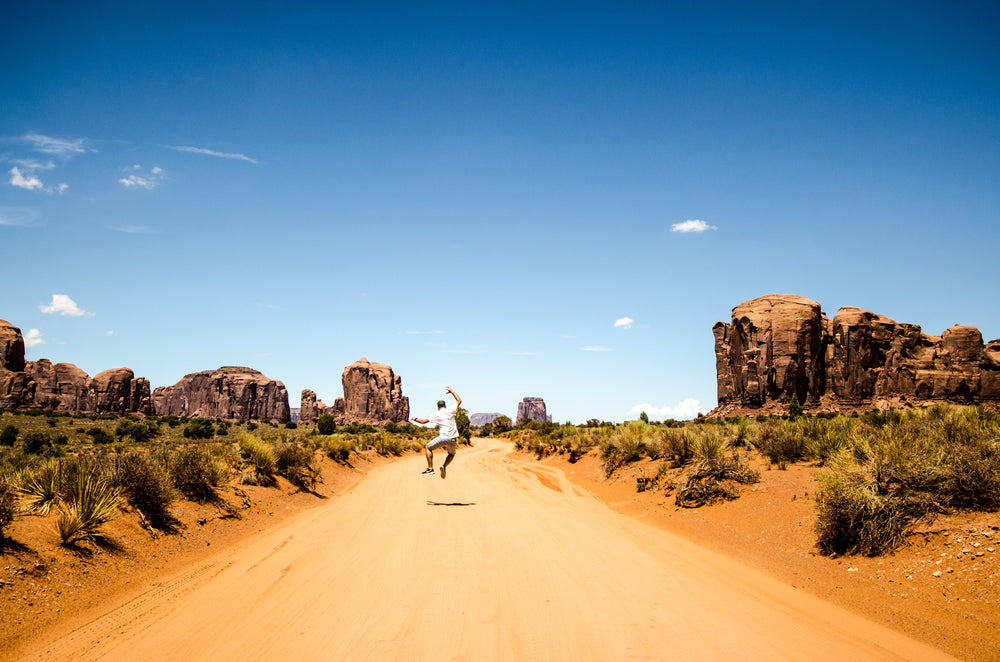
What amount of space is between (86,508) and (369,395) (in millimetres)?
135948

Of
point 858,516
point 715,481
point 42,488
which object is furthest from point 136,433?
point 858,516

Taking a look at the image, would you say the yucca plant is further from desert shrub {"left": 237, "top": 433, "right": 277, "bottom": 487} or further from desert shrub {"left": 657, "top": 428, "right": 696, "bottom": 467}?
desert shrub {"left": 657, "top": 428, "right": 696, "bottom": 467}

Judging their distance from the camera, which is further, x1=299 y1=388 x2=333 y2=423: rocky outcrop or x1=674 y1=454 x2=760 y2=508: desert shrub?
x1=299 y1=388 x2=333 y2=423: rocky outcrop

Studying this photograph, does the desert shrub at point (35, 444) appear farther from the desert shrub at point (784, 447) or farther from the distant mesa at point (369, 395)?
the distant mesa at point (369, 395)

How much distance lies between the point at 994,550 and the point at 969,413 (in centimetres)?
927

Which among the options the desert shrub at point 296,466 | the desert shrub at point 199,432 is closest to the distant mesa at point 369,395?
the desert shrub at point 199,432

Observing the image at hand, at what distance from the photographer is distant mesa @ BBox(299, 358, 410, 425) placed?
13850 cm

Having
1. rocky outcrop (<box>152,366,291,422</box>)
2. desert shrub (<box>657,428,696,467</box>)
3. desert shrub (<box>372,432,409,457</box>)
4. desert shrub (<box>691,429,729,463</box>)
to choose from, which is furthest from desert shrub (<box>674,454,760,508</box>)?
rocky outcrop (<box>152,366,291,422</box>)

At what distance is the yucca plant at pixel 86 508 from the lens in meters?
7.57

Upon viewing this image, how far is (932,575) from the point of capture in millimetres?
6633

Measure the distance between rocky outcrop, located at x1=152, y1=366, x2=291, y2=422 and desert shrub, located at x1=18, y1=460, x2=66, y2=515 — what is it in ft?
522

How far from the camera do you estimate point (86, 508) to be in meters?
7.99

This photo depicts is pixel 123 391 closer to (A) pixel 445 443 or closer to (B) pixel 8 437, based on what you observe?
(B) pixel 8 437

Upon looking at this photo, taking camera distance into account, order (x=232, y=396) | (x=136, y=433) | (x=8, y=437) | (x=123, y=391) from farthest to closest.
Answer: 1. (x=232, y=396)
2. (x=123, y=391)
3. (x=136, y=433)
4. (x=8, y=437)
